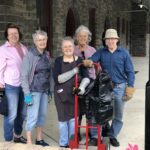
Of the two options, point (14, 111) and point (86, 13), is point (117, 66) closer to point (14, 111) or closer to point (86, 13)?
point (14, 111)

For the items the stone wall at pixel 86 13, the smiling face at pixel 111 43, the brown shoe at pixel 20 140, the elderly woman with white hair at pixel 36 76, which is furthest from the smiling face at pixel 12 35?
the stone wall at pixel 86 13

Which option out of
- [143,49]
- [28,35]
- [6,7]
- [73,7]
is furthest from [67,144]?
[143,49]

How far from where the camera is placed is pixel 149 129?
4043 mm

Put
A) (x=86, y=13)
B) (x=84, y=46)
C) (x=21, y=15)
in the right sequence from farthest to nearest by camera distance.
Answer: (x=86, y=13)
(x=21, y=15)
(x=84, y=46)

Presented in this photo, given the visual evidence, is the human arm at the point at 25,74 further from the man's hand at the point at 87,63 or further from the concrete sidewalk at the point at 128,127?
the concrete sidewalk at the point at 128,127

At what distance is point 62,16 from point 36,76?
814 centimetres

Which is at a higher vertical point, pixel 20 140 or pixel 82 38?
pixel 82 38

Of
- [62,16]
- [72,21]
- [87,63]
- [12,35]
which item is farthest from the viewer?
[72,21]

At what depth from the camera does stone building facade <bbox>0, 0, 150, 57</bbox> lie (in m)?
9.95

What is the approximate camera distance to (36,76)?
566 cm

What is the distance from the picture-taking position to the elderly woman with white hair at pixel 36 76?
556 centimetres

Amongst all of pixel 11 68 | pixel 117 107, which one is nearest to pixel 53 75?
pixel 11 68

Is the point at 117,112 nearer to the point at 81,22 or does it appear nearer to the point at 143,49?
the point at 81,22

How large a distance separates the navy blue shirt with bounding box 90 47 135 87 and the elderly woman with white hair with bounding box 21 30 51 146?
717 mm
